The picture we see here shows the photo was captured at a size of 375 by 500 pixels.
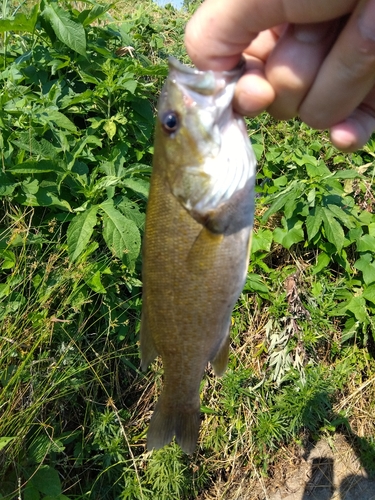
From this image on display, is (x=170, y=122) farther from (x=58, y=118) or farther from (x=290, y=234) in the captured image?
(x=290, y=234)

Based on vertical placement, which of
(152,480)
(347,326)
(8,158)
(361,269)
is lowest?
(152,480)

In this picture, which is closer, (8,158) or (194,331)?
(194,331)

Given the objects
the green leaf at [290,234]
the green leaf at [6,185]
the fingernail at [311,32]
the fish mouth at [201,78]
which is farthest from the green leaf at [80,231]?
the fingernail at [311,32]

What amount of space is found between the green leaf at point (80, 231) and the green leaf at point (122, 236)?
0.09 metres

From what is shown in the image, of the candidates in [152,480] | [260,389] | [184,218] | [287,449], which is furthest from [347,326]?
[184,218]

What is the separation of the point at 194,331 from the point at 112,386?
1.70m

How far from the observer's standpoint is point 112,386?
3.09 metres

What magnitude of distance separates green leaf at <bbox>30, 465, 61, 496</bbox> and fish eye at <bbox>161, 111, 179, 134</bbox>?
2.21m

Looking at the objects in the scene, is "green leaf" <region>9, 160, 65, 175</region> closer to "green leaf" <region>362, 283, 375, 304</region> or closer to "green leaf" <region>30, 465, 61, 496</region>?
"green leaf" <region>30, 465, 61, 496</region>

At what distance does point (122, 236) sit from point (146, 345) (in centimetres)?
96

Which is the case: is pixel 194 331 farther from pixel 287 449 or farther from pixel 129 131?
pixel 287 449

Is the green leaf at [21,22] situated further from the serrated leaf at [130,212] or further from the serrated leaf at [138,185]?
the serrated leaf at [130,212]

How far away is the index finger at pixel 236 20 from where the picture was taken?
112cm

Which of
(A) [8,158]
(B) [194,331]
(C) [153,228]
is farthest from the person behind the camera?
(A) [8,158]
